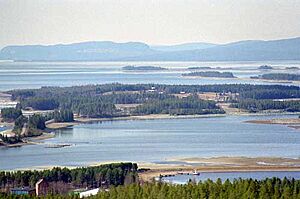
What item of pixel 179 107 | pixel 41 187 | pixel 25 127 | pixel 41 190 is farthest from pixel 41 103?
pixel 41 190

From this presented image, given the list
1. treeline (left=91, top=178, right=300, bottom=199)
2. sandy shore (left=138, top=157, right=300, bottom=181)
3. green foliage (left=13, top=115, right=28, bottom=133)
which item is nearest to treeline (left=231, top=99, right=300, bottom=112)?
green foliage (left=13, top=115, right=28, bottom=133)

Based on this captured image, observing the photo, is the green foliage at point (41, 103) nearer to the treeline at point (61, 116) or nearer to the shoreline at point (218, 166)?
the treeline at point (61, 116)

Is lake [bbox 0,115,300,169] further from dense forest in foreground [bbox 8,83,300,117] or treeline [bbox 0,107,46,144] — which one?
dense forest in foreground [bbox 8,83,300,117]

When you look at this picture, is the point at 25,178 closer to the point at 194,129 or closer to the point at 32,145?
the point at 32,145

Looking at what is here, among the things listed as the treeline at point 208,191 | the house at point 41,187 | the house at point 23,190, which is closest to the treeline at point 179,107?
the house at point 41,187

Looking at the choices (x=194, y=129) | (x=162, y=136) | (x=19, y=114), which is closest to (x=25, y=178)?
(x=162, y=136)

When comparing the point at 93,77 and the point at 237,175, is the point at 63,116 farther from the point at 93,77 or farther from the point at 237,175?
the point at 93,77
